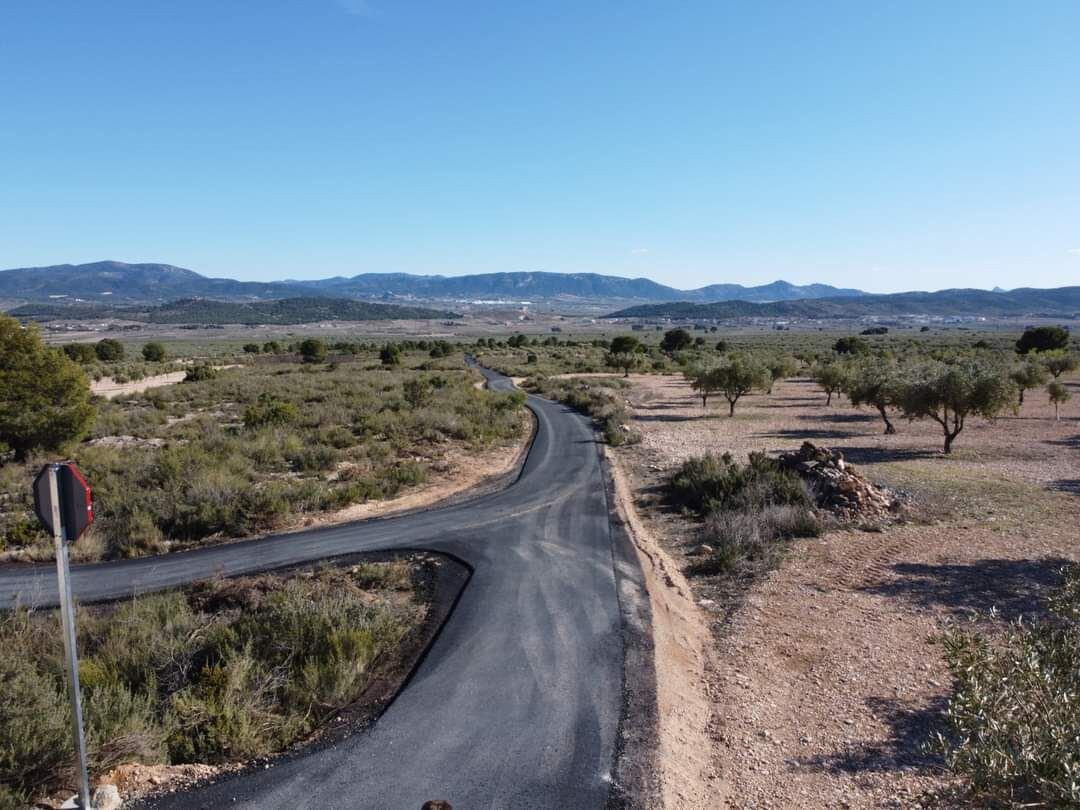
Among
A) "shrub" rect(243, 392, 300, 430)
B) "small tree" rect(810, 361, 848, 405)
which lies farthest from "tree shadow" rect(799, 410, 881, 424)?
"shrub" rect(243, 392, 300, 430)

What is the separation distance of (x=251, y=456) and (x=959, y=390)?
2685 cm

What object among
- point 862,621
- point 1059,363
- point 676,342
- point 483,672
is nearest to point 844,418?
Answer: point 1059,363

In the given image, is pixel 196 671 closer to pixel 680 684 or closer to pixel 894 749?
pixel 680 684

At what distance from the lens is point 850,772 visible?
7340 mm

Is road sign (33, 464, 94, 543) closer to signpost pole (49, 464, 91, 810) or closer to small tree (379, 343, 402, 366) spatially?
signpost pole (49, 464, 91, 810)

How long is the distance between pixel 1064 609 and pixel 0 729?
11044mm

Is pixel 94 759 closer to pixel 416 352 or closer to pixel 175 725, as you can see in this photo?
pixel 175 725

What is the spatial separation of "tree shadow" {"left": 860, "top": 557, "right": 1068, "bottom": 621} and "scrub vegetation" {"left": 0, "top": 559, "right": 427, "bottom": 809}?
9228 mm

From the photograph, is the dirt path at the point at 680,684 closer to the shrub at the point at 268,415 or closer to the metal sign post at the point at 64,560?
the metal sign post at the point at 64,560

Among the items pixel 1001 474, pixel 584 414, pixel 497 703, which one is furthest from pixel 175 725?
pixel 584 414

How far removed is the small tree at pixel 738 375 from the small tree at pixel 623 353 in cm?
3115

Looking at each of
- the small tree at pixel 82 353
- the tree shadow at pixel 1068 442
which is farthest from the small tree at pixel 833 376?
the small tree at pixel 82 353

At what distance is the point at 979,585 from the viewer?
41.2ft

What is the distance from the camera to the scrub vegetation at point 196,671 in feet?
22.8
